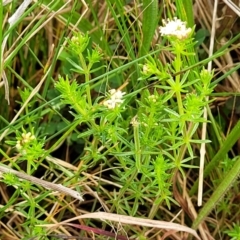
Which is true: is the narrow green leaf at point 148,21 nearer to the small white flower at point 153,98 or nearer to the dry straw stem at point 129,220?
the small white flower at point 153,98

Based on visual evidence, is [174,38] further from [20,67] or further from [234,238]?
[20,67]

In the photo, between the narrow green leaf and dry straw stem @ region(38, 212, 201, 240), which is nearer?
dry straw stem @ region(38, 212, 201, 240)

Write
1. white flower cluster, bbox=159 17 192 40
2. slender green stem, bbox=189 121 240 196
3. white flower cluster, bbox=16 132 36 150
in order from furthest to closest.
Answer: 1. slender green stem, bbox=189 121 240 196
2. white flower cluster, bbox=16 132 36 150
3. white flower cluster, bbox=159 17 192 40

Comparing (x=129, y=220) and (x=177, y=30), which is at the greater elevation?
(x=177, y=30)

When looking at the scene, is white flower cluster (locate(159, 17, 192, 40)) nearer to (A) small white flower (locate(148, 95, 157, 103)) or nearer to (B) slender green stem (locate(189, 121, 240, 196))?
(A) small white flower (locate(148, 95, 157, 103))

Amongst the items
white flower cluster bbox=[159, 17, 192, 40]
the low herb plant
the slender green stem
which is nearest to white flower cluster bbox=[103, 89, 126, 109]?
the low herb plant

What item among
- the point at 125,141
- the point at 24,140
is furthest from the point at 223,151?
the point at 24,140

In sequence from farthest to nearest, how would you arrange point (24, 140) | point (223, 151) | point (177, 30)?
point (223, 151), point (24, 140), point (177, 30)

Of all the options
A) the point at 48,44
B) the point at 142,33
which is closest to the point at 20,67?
the point at 48,44

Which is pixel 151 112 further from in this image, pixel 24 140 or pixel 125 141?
pixel 24 140

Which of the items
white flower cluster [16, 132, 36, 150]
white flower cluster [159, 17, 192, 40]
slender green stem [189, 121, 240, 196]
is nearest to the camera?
white flower cluster [159, 17, 192, 40]

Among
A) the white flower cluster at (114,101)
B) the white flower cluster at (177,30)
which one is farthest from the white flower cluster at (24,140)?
the white flower cluster at (177,30)
